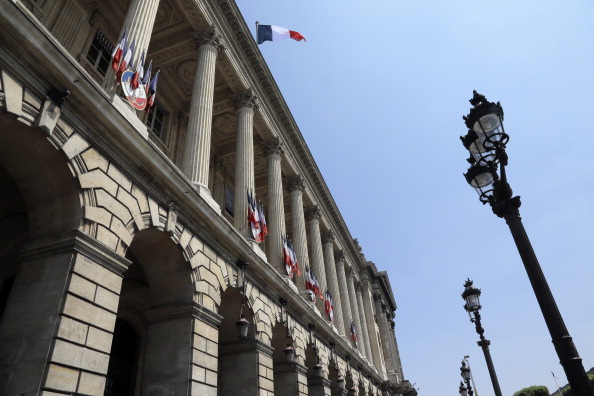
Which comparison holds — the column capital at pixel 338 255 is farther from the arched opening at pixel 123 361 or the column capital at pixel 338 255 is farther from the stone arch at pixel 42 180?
the stone arch at pixel 42 180

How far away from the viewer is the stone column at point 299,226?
978 inches

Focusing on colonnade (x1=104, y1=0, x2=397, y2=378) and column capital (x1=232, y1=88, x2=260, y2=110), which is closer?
colonnade (x1=104, y1=0, x2=397, y2=378)

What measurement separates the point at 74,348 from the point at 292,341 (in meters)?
12.4

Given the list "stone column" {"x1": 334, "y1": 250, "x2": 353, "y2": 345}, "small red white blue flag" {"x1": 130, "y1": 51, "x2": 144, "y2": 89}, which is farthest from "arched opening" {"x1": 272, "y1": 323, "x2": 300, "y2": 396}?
"stone column" {"x1": 334, "y1": 250, "x2": 353, "y2": 345}

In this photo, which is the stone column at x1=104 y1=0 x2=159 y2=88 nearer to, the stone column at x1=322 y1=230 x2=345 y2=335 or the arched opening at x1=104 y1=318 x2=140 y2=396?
the arched opening at x1=104 y1=318 x2=140 y2=396

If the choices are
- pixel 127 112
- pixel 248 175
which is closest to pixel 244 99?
pixel 248 175

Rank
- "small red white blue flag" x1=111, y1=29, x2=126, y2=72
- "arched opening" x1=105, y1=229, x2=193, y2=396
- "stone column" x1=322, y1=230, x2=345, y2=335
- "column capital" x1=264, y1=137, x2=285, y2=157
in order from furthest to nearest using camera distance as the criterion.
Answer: "stone column" x1=322, y1=230, x2=345, y2=335, "column capital" x1=264, y1=137, x2=285, y2=157, "arched opening" x1=105, y1=229, x2=193, y2=396, "small red white blue flag" x1=111, y1=29, x2=126, y2=72

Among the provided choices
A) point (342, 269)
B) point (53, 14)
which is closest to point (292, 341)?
point (53, 14)

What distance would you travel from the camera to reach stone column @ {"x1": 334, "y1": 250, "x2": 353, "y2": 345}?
3071 cm

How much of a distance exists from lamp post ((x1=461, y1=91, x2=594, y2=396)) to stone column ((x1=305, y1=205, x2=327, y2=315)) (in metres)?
19.3

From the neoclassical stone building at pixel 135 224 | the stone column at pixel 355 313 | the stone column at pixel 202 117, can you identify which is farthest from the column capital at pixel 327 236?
the stone column at pixel 202 117

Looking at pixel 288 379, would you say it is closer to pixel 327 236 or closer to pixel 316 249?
pixel 316 249

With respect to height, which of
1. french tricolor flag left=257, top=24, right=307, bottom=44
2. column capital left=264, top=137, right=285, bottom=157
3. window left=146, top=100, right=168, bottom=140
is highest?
french tricolor flag left=257, top=24, right=307, bottom=44

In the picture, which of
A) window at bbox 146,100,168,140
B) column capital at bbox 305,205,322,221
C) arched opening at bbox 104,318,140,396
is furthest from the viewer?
column capital at bbox 305,205,322,221
